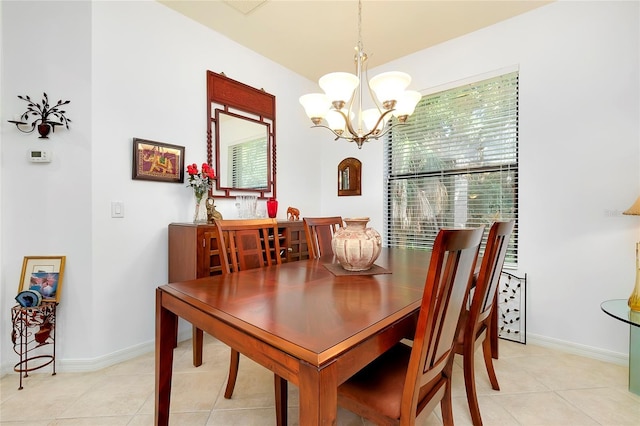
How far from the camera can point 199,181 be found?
258 cm

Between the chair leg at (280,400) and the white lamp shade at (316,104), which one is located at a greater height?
the white lamp shade at (316,104)

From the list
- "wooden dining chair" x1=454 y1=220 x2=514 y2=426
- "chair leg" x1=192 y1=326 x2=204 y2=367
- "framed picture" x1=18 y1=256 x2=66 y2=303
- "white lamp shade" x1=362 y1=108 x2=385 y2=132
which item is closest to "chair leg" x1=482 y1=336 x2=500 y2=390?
"wooden dining chair" x1=454 y1=220 x2=514 y2=426

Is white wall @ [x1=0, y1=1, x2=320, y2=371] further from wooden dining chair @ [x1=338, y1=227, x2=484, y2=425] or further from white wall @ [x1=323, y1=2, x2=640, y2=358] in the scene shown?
white wall @ [x1=323, y1=2, x2=640, y2=358]

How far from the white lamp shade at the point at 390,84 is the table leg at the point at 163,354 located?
5.22 ft

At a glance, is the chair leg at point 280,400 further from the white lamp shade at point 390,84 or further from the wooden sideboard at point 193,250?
the white lamp shade at point 390,84

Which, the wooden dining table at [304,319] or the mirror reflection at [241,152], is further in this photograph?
the mirror reflection at [241,152]

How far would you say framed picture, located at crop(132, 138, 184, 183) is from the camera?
7.55ft

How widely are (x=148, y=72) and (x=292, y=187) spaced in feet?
5.95

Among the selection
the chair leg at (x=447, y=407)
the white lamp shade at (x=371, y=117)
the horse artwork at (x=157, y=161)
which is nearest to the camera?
the chair leg at (x=447, y=407)

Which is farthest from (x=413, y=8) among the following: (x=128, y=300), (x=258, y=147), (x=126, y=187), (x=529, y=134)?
(x=128, y=300)

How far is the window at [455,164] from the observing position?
2683 millimetres

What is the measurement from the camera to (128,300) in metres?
2.30

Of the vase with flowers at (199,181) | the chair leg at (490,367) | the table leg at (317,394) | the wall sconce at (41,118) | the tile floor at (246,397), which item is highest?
the wall sconce at (41,118)

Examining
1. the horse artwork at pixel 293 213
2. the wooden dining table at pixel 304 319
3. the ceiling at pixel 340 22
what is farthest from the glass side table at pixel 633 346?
the horse artwork at pixel 293 213
